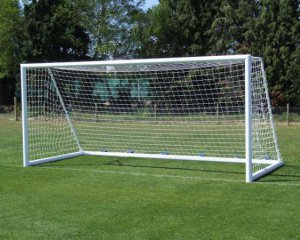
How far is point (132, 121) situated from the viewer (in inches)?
674

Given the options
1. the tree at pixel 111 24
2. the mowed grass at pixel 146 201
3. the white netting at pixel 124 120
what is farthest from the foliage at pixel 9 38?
the mowed grass at pixel 146 201

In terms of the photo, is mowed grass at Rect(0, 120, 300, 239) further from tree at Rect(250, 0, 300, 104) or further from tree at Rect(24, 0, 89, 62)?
tree at Rect(24, 0, 89, 62)

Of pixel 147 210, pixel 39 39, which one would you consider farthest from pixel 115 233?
pixel 39 39

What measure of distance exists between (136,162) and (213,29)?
63.2ft

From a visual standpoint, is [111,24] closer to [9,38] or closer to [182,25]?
[182,25]

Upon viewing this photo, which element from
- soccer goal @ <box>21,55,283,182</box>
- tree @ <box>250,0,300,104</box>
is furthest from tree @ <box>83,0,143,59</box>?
soccer goal @ <box>21,55,283,182</box>

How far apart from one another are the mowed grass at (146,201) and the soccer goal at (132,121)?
0.88 m

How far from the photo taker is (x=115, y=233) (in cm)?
566

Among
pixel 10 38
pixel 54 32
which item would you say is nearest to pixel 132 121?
pixel 54 32

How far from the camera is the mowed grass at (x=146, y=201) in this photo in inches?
226

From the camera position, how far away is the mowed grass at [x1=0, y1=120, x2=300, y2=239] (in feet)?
18.9

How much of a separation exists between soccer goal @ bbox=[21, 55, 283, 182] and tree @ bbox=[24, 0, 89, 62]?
13.6 m

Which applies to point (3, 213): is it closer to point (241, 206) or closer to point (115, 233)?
point (115, 233)

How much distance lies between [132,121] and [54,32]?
54.7 feet
